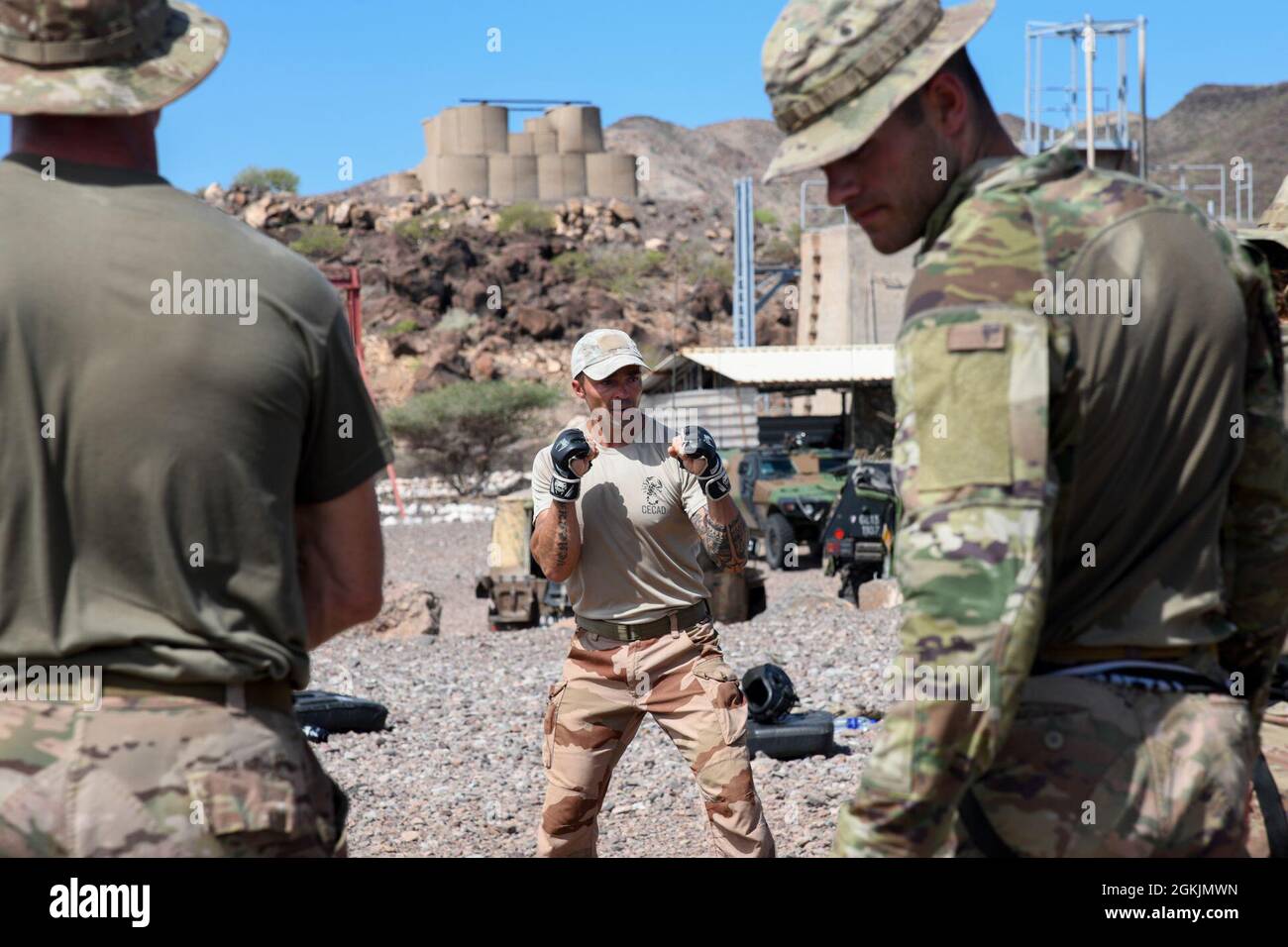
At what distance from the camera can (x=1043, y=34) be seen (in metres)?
25.6

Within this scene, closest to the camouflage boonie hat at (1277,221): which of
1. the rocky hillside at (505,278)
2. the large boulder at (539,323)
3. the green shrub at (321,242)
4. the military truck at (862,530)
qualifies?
the military truck at (862,530)

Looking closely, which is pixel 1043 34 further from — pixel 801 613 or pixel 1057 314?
pixel 1057 314

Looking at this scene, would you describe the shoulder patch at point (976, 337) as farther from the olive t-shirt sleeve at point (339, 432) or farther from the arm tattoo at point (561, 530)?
the arm tattoo at point (561, 530)

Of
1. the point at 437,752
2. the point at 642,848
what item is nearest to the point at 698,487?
the point at 642,848

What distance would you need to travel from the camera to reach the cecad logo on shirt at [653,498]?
4.79m

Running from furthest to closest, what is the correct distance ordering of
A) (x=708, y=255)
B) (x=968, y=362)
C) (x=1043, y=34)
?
1. (x=708, y=255)
2. (x=1043, y=34)
3. (x=968, y=362)

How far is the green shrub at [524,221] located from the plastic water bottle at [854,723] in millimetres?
65107

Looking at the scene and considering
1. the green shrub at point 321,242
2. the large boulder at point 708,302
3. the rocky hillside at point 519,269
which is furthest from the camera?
the green shrub at point 321,242

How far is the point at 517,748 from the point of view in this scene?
28.0 ft

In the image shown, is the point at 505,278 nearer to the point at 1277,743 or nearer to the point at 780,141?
the point at 780,141

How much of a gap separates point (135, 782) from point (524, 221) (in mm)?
72878

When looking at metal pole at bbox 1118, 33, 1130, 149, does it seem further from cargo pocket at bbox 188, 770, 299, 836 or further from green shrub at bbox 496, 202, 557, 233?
green shrub at bbox 496, 202, 557, 233
